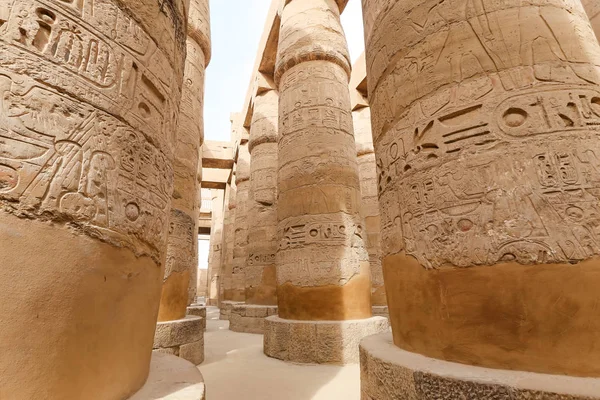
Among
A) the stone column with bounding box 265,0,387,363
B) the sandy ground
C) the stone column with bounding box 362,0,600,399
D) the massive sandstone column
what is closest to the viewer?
the massive sandstone column

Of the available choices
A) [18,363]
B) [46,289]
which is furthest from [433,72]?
[18,363]

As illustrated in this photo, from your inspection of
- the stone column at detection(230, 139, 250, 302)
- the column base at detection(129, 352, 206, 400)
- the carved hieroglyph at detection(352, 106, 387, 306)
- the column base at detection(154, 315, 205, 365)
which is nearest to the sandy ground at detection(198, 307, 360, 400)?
the column base at detection(154, 315, 205, 365)

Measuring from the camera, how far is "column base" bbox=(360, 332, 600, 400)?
129 centimetres

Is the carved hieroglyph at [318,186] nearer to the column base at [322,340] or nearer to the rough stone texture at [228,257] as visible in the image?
the column base at [322,340]

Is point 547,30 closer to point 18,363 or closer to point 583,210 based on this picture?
point 583,210

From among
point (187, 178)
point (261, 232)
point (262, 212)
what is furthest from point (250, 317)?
point (187, 178)

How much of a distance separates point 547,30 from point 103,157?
2317 millimetres

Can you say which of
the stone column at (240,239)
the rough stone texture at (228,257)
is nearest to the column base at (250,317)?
the stone column at (240,239)

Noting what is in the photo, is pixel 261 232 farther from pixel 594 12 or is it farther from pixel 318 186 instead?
pixel 594 12

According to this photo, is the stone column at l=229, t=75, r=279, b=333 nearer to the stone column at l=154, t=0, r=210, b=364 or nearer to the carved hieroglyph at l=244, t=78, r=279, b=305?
the carved hieroglyph at l=244, t=78, r=279, b=305

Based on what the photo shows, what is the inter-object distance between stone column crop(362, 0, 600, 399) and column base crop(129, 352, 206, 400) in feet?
3.19

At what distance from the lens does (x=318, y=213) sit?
4926mm

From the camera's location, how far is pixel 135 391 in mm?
1386

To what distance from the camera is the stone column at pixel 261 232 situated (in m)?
7.44
